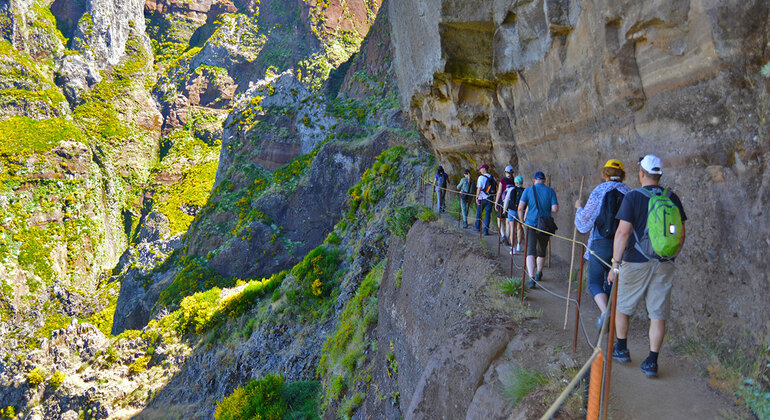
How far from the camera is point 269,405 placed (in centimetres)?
1286

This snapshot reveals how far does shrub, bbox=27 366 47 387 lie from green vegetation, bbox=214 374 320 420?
546 inches

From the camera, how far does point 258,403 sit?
42.3ft

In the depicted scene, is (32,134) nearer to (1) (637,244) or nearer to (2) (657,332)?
(1) (637,244)

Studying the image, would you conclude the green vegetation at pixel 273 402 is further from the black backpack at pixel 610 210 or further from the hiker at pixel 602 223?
the black backpack at pixel 610 210

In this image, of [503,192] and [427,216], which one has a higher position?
[503,192]

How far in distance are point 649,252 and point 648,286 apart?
325 mm

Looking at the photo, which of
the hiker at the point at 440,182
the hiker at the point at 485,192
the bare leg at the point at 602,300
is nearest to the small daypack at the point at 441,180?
the hiker at the point at 440,182

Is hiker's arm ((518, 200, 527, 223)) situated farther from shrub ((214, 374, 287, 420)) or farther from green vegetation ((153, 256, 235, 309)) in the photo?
green vegetation ((153, 256, 235, 309))

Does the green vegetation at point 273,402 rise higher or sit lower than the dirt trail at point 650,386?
lower

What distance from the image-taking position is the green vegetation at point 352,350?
1102 centimetres

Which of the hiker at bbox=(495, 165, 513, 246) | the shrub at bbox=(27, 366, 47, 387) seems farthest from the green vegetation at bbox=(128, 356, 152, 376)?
the hiker at bbox=(495, 165, 513, 246)

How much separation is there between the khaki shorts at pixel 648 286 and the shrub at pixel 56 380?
86.1 ft

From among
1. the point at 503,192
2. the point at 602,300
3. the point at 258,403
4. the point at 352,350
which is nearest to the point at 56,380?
the point at 258,403

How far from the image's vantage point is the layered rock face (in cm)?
385
